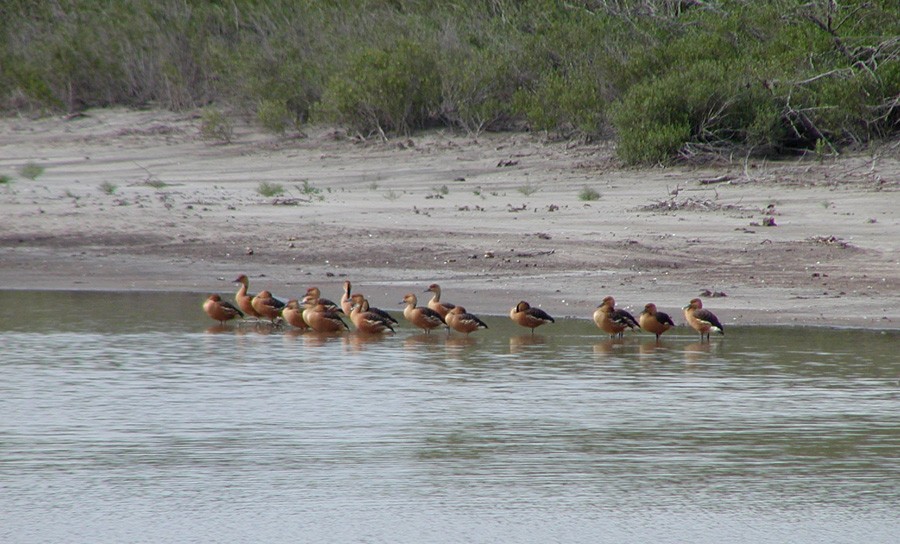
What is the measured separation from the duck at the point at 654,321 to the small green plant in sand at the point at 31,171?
11.9 metres

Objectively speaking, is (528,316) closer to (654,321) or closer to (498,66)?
(654,321)

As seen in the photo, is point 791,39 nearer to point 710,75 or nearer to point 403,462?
point 710,75

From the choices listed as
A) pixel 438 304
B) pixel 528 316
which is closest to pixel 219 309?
pixel 438 304

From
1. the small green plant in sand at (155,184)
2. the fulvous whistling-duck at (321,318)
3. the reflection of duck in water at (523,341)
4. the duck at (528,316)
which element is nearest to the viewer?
the reflection of duck in water at (523,341)

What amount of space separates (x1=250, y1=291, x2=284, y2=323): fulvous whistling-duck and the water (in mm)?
804

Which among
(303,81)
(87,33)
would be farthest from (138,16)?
(303,81)

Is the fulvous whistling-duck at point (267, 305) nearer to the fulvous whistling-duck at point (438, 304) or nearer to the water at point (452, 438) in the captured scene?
the water at point (452, 438)

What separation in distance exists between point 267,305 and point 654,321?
137 inches

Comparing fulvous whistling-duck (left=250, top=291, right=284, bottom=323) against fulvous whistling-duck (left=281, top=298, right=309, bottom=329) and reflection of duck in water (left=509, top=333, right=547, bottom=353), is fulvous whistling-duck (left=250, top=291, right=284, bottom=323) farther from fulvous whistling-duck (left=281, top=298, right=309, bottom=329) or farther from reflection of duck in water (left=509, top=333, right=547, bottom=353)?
reflection of duck in water (left=509, top=333, right=547, bottom=353)

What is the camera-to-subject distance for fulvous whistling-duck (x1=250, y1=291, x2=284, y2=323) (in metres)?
13.0

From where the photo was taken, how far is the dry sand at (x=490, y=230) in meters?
13.9

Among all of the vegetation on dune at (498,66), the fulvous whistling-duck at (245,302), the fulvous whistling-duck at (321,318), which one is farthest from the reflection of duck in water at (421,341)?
the vegetation on dune at (498,66)

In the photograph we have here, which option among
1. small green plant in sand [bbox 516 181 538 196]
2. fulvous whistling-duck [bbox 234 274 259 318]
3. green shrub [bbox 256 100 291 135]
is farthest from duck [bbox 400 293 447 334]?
green shrub [bbox 256 100 291 135]

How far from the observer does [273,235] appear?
16.8 metres
